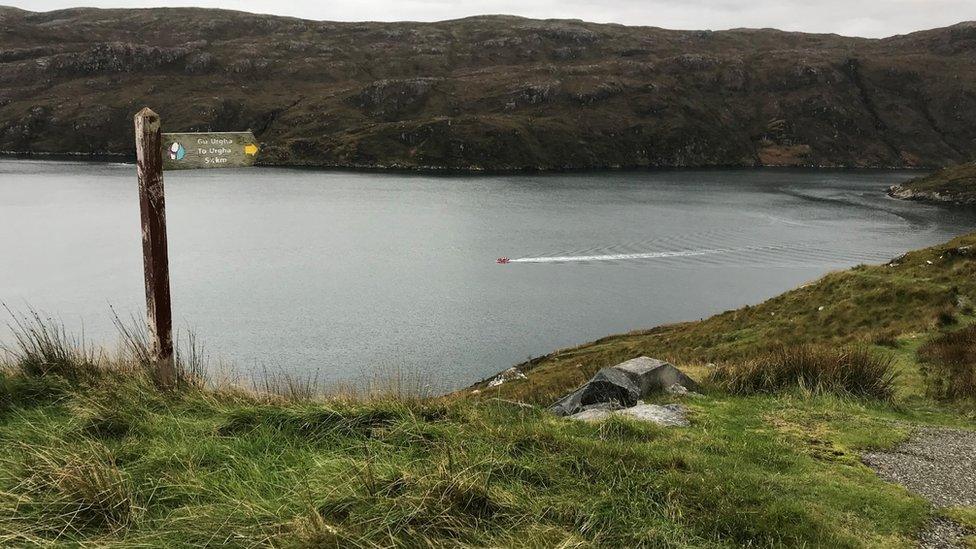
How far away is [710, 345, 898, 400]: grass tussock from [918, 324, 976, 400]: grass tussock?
3.32 feet

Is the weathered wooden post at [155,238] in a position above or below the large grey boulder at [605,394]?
above

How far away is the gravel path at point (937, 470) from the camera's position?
5.63 metres

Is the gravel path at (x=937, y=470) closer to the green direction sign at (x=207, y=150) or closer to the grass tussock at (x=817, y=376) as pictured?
the grass tussock at (x=817, y=376)

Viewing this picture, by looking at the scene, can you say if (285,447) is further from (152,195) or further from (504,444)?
(152,195)

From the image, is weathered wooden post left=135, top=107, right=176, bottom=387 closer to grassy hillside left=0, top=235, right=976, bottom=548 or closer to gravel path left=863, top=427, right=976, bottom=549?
grassy hillside left=0, top=235, right=976, bottom=548

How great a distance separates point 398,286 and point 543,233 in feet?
102

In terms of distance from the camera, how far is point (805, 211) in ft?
334

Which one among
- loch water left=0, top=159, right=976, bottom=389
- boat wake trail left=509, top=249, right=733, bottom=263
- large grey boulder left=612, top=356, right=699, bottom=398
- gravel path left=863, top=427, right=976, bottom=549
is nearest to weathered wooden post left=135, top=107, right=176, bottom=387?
loch water left=0, top=159, right=976, bottom=389

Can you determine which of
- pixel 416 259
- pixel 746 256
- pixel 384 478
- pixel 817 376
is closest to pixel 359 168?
pixel 416 259

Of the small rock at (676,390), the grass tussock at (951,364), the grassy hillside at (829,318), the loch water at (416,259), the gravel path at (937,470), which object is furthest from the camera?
the loch water at (416,259)

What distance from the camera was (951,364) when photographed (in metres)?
13.3

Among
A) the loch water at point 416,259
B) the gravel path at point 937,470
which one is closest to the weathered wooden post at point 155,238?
the loch water at point 416,259

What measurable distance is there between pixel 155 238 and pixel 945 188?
147927mm

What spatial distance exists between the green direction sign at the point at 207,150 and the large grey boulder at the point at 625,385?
618cm
